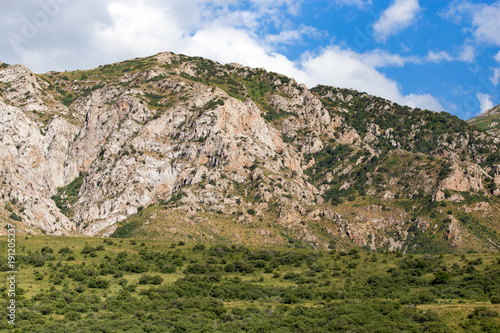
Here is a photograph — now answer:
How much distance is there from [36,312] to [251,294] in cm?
4341

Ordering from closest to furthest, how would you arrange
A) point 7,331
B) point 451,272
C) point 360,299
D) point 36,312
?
point 7,331 < point 36,312 < point 360,299 < point 451,272

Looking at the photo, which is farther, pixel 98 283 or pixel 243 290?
pixel 98 283

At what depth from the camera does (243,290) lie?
4409 inches

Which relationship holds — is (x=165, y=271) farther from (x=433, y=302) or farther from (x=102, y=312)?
(x=433, y=302)

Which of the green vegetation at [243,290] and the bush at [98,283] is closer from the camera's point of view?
the green vegetation at [243,290]

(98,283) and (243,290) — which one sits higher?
(98,283)

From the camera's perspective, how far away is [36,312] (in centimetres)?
9325

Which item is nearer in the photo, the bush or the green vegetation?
the green vegetation

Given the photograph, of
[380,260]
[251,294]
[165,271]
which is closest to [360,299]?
[251,294]

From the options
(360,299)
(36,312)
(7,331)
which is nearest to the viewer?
(7,331)

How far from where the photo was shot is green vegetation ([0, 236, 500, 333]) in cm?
8781

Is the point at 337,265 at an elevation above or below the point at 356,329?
above

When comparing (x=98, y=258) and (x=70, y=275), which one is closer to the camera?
(x=70, y=275)

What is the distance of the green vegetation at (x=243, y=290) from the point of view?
8781 centimetres
